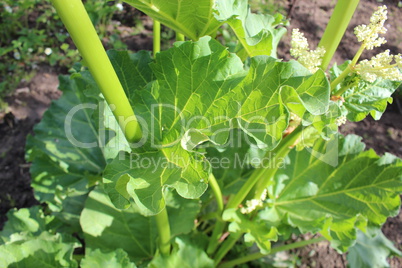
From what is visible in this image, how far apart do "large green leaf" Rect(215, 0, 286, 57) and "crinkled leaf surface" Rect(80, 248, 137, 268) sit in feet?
2.47

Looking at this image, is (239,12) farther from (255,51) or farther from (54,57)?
(54,57)

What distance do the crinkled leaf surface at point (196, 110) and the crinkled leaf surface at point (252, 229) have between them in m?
0.43


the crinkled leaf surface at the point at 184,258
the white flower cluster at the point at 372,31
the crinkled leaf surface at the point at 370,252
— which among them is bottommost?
the crinkled leaf surface at the point at 370,252

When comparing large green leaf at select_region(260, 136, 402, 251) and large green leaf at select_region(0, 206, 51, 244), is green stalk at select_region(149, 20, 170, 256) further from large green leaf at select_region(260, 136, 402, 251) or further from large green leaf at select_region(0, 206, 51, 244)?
large green leaf at select_region(0, 206, 51, 244)

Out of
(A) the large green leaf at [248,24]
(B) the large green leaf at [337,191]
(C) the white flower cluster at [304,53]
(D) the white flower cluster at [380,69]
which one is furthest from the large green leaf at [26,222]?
(D) the white flower cluster at [380,69]

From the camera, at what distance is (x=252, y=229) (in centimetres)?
125

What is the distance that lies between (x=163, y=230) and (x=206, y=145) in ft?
1.08

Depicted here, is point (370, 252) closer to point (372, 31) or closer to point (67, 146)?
point (372, 31)

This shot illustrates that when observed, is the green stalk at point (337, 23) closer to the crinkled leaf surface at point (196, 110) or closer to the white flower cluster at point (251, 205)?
the crinkled leaf surface at point (196, 110)

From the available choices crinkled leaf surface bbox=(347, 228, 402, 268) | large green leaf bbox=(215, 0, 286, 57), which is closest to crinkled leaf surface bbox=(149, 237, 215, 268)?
crinkled leaf surface bbox=(347, 228, 402, 268)

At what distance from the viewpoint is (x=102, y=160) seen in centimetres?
163

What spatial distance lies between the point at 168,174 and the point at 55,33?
2.33 metres

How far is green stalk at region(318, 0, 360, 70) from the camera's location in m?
0.86

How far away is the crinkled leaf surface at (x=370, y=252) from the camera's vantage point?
152 cm
